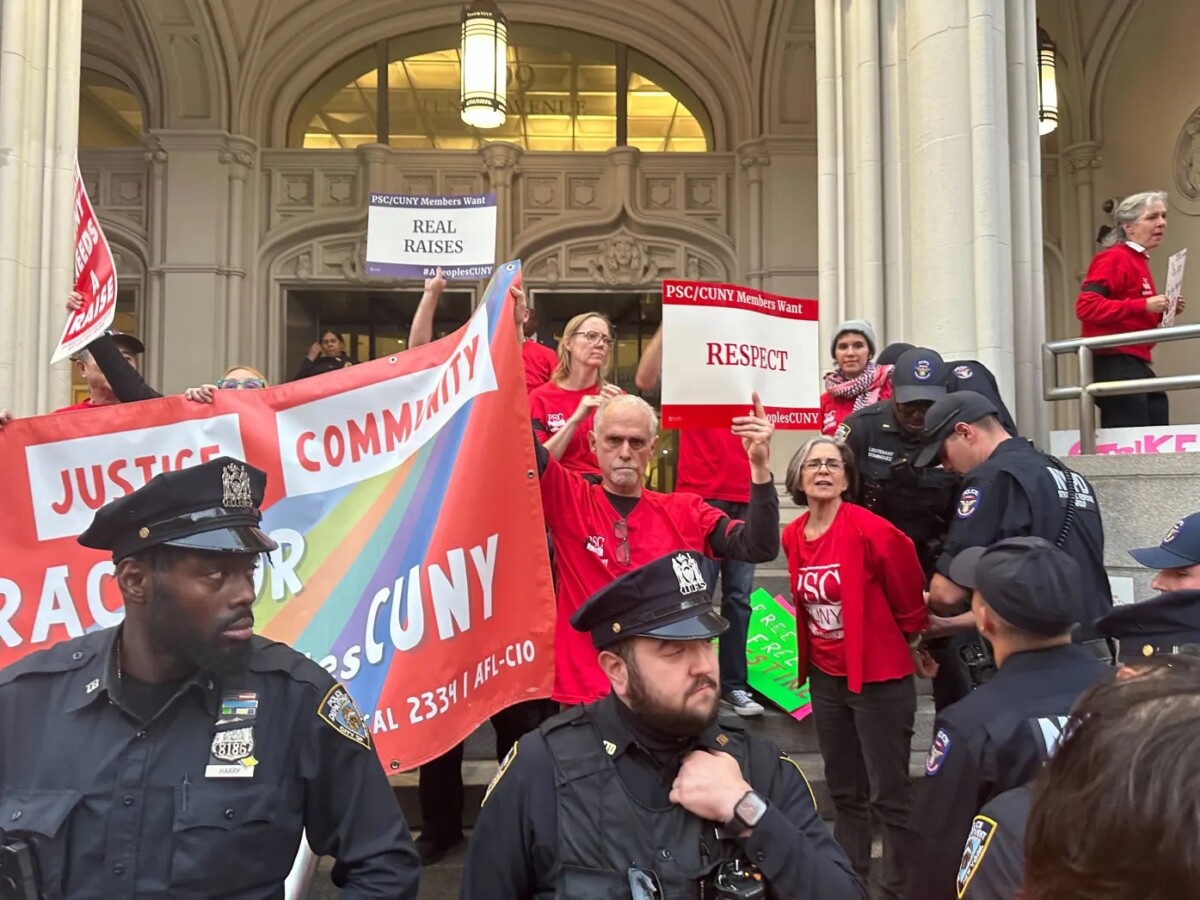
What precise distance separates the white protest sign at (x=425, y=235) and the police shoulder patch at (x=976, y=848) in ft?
11.1

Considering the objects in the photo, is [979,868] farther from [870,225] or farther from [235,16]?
[235,16]

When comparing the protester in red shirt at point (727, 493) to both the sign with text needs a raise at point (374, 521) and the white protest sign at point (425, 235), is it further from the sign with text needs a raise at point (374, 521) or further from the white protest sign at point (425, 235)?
the sign with text needs a raise at point (374, 521)

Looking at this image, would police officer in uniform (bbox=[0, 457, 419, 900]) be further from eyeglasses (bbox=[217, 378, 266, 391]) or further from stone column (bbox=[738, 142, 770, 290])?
stone column (bbox=[738, 142, 770, 290])

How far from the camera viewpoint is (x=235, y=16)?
12352 mm

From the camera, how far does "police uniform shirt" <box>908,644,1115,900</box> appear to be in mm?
2230

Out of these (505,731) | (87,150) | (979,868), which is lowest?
(505,731)

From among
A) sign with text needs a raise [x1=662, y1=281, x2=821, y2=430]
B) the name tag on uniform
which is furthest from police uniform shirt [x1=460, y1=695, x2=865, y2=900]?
sign with text needs a raise [x1=662, y1=281, x2=821, y2=430]

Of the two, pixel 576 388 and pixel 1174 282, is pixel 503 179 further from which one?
pixel 576 388

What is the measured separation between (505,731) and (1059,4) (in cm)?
1293

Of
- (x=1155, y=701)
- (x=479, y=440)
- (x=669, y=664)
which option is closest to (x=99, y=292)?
(x=479, y=440)

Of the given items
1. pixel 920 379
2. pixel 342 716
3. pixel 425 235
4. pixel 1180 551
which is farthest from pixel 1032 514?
pixel 425 235

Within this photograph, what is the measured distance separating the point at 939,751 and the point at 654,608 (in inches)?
31.3

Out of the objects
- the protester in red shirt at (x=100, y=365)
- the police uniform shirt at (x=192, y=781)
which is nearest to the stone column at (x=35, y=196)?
the protester in red shirt at (x=100, y=365)

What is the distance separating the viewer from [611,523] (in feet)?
11.9
